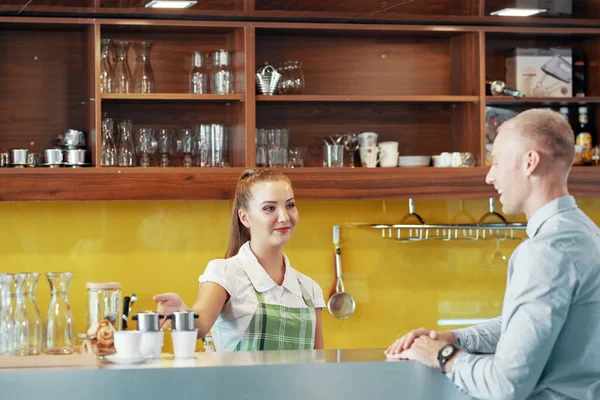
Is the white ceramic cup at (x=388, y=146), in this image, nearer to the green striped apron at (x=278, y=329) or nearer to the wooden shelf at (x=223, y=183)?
the wooden shelf at (x=223, y=183)

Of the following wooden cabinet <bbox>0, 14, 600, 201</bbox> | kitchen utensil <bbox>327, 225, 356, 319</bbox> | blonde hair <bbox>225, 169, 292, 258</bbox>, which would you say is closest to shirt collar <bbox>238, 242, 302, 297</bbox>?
blonde hair <bbox>225, 169, 292, 258</bbox>

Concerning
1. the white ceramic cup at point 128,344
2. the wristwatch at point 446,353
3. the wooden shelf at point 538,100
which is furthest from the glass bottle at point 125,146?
the wristwatch at point 446,353

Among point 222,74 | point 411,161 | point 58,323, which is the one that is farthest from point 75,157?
point 58,323

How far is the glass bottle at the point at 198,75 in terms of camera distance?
13.0 ft

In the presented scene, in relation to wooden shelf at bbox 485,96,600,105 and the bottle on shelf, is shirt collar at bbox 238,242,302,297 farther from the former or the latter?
the bottle on shelf

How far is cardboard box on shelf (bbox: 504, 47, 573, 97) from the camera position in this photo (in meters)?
4.26

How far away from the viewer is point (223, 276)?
265 cm

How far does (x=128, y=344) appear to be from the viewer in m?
1.92

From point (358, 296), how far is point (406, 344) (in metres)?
2.32

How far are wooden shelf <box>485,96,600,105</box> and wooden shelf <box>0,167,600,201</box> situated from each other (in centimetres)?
32

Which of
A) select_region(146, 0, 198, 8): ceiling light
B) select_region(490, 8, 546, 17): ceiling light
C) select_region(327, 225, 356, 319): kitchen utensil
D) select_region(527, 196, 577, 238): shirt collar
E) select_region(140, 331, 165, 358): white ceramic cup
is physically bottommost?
select_region(327, 225, 356, 319): kitchen utensil

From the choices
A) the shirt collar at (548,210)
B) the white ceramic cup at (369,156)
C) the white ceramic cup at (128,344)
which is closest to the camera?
the shirt collar at (548,210)

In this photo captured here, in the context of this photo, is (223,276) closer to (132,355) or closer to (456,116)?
(132,355)

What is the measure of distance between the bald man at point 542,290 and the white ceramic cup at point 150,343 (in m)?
0.59
